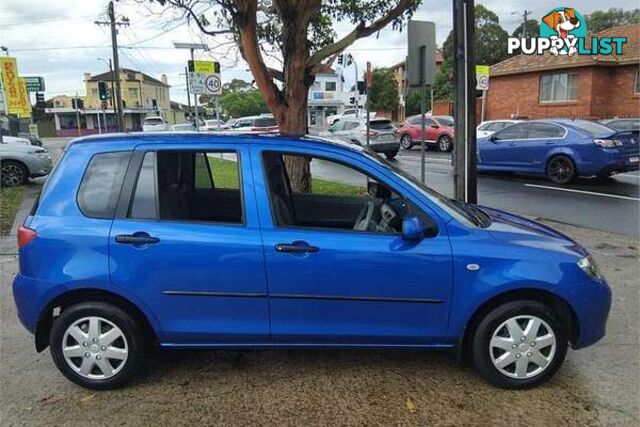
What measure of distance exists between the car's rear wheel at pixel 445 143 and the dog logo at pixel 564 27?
9491 mm

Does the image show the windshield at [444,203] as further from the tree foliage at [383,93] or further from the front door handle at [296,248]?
the tree foliage at [383,93]

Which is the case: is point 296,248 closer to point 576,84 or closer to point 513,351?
point 513,351

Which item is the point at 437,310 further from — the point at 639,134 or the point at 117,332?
the point at 639,134

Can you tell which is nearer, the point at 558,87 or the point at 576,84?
the point at 576,84

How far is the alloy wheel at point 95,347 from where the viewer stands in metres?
3.47

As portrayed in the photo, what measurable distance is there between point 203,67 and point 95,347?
1367 cm

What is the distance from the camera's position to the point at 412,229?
3268mm

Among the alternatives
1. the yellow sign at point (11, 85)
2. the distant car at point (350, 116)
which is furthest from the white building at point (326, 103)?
the yellow sign at point (11, 85)

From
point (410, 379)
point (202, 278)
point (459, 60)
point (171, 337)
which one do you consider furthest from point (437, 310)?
point (459, 60)

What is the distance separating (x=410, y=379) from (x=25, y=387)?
8.53 ft

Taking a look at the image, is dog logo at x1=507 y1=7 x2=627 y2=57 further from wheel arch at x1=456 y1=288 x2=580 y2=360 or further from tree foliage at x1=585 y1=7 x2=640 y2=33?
tree foliage at x1=585 y1=7 x2=640 y2=33

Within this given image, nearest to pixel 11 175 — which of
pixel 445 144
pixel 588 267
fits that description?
pixel 588 267

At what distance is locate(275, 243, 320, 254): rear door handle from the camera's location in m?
3.32

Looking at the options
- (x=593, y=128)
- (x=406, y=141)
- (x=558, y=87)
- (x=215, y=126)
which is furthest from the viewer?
(x=215, y=126)
